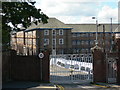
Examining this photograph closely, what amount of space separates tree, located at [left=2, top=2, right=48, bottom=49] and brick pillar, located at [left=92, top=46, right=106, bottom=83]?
17.0 ft

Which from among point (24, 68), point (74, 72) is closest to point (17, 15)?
point (24, 68)

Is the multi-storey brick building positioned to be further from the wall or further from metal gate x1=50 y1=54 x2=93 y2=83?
the wall

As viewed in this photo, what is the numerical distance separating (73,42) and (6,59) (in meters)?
53.7

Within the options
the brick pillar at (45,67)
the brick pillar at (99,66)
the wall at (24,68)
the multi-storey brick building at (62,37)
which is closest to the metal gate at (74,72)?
the brick pillar at (99,66)

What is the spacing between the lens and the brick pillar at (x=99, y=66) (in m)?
19.1

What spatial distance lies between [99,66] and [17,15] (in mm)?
7626

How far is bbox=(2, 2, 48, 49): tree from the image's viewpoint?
61.8 feet

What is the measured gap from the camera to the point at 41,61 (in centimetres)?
1906

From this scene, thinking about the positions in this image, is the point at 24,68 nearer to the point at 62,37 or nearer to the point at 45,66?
the point at 45,66

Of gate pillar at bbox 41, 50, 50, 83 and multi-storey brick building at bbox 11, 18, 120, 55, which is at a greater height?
multi-storey brick building at bbox 11, 18, 120, 55

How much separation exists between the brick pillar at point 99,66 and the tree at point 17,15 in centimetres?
518

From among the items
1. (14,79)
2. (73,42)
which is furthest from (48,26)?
(14,79)

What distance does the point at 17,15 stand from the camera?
18875 mm

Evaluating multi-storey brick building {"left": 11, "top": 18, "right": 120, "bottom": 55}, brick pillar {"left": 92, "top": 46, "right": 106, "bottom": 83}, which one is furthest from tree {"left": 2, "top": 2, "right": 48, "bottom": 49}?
multi-storey brick building {"left": 11, "top": 18, "right": 120, "bottom": 55}
